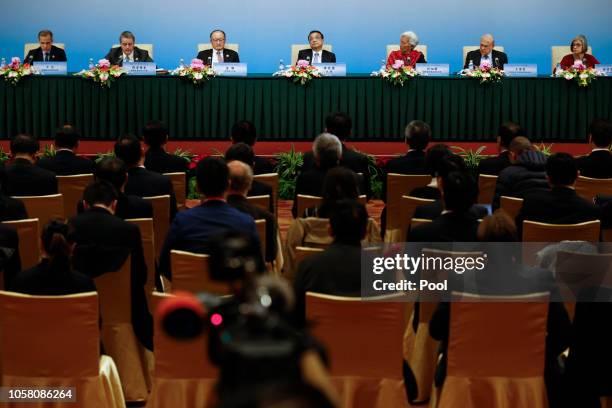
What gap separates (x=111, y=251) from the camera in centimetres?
400

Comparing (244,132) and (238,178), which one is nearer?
(238,178)

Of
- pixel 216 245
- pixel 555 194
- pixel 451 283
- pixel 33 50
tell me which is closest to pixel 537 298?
pixel 451 283

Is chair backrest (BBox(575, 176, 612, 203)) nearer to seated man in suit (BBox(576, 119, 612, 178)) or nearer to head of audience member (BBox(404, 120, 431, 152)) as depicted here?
seated man in suit (BBox(576, 119, 612, 178))

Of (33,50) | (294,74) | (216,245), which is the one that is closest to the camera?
(216,245)

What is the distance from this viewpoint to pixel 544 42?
13000 mm

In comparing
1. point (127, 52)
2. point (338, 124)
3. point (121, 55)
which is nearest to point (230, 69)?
point (127, 52)

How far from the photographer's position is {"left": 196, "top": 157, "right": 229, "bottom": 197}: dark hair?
417cm

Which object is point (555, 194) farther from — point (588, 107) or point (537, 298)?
point (588, 107)

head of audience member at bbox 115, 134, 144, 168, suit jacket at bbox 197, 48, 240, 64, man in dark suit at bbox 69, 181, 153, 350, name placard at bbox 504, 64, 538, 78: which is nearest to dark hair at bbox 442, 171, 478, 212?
man in dark suit at bbox 69, 181, 153, 350

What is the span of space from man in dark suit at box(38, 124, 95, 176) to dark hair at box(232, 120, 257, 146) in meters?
1.06

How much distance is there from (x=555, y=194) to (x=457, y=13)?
27.0 ft

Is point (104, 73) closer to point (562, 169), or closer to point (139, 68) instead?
point (139, 68)

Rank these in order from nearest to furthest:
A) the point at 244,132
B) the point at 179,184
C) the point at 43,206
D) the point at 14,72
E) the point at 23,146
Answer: the point at 43,206 < the point at 23,146 < the point at 179,184 < the point at 244,132 < the point at 14,72

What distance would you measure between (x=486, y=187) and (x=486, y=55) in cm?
437
